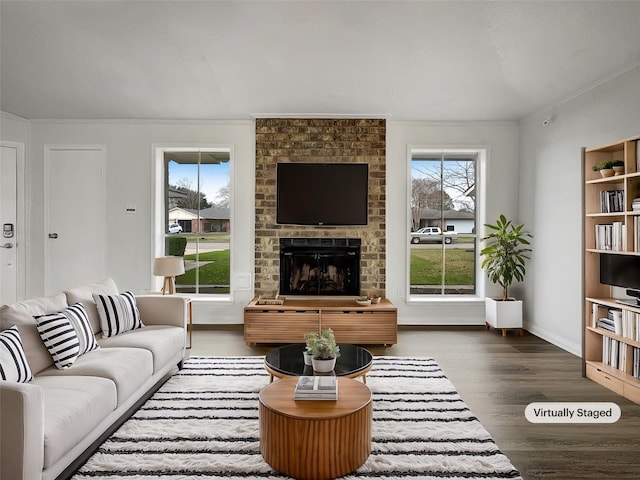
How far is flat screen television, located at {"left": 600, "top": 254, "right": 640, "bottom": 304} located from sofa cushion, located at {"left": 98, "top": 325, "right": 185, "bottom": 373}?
12.0ft

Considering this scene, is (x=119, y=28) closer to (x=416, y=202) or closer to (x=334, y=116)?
(x=334, y=116)

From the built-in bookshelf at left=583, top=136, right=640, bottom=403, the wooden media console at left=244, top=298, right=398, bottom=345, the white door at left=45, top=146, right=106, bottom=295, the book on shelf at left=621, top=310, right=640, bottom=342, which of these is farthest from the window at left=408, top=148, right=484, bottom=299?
the white door at left=45, top=146, right=106, bottom=295

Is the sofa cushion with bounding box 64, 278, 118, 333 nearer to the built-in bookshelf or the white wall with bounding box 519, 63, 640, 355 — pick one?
the built-in bookshelf

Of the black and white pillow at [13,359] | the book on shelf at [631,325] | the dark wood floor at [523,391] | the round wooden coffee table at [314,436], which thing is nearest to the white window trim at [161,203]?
the dark wood floor at [523,391]

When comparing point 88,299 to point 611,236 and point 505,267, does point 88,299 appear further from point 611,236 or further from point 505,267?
point 505,267

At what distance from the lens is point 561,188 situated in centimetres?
478

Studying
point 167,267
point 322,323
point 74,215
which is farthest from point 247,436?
point 74,215

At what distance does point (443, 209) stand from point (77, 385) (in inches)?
187

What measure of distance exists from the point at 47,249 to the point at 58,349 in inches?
136

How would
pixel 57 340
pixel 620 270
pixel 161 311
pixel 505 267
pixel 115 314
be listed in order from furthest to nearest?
1. pixel 505 267
2. pixel 161 311
3. pixel 115 314
4. pixel 620 270
5. pixel 57 340

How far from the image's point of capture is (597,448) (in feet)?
8.43

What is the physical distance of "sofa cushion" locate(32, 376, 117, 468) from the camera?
2008 mm

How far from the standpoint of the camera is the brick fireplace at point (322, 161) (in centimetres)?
539

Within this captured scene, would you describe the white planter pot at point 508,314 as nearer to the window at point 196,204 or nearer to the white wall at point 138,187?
the white wall at point 138,187
